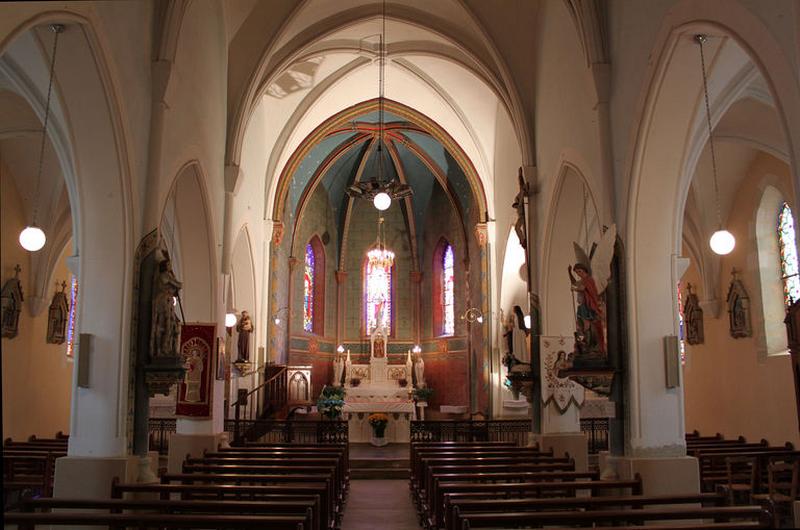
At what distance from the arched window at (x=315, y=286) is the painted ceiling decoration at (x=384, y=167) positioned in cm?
86

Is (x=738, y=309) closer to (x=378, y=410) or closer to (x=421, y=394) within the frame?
(x=378, y=410)

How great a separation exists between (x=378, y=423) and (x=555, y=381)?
8037mm

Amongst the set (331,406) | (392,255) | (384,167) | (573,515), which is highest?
(384,167)

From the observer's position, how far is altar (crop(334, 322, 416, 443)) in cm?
2098

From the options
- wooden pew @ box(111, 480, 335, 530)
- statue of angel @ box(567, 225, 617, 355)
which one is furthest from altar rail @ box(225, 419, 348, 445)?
statue of angel @ box(567, 225, 617, 355)

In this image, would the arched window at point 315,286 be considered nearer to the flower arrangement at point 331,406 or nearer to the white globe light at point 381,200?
the flower arrangement at point 331,406

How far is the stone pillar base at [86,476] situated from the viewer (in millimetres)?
8320

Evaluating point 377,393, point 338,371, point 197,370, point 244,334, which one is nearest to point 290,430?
point 244,334

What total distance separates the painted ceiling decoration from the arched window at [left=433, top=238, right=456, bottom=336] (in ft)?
2.95

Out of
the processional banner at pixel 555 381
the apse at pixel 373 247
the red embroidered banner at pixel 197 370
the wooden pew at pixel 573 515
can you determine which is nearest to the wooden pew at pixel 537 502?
the wooden pew at pixel 573 515

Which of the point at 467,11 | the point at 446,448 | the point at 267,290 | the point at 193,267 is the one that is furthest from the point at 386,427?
the point at 467,11

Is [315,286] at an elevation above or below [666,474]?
above

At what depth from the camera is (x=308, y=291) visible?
2652 cm

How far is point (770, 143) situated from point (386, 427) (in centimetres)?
1190
